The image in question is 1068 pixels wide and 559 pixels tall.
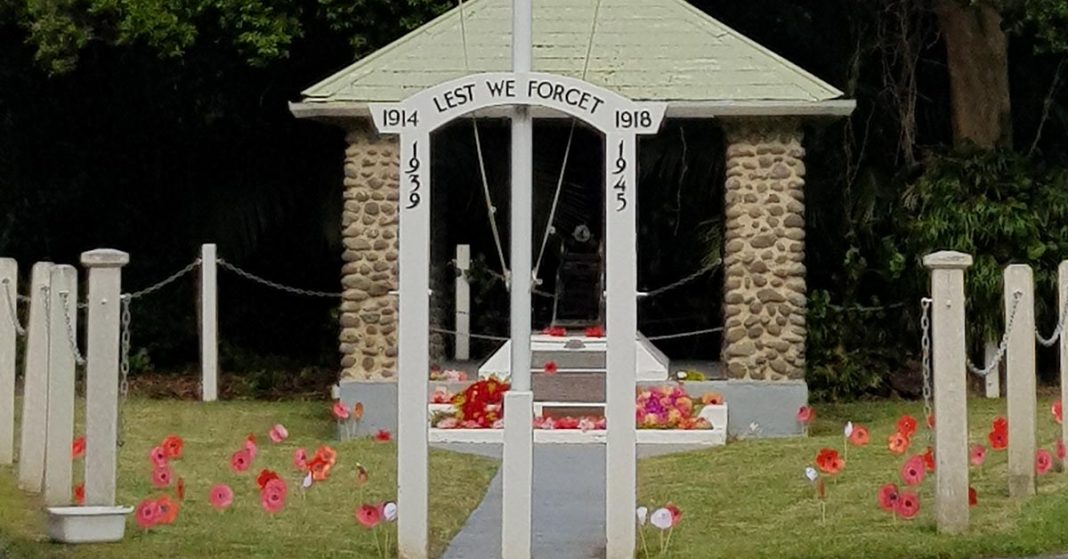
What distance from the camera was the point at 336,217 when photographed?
22.0m

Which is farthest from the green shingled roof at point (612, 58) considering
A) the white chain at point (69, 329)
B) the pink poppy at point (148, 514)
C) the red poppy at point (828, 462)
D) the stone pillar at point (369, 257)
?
the pink poppy at point (148, 514)

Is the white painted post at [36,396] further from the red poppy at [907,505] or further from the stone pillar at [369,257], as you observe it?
the stone pillar at [369,257]

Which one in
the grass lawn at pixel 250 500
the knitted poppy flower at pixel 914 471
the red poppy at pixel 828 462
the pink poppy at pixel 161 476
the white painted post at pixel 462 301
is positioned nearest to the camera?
the grass lawn at pixel 250 500

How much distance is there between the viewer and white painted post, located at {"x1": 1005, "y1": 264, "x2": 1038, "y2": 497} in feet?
35.5

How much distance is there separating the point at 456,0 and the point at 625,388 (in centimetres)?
1097

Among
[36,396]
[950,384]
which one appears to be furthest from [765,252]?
[36,396]

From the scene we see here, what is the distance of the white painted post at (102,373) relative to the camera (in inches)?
391

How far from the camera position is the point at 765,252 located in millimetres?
16969

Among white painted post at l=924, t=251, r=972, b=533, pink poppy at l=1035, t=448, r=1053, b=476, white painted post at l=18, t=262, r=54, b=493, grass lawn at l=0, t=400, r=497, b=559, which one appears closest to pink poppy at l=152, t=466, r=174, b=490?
grass lawn at l=0, t=400, r=497, b=559

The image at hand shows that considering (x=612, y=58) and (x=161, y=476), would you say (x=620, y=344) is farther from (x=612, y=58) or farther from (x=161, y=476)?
(x=612, y=58)

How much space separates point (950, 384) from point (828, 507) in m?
1.75

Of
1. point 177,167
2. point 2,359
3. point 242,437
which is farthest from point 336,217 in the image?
point 2,359

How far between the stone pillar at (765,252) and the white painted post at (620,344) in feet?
23.5

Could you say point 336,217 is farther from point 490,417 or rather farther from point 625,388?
point 625,388
